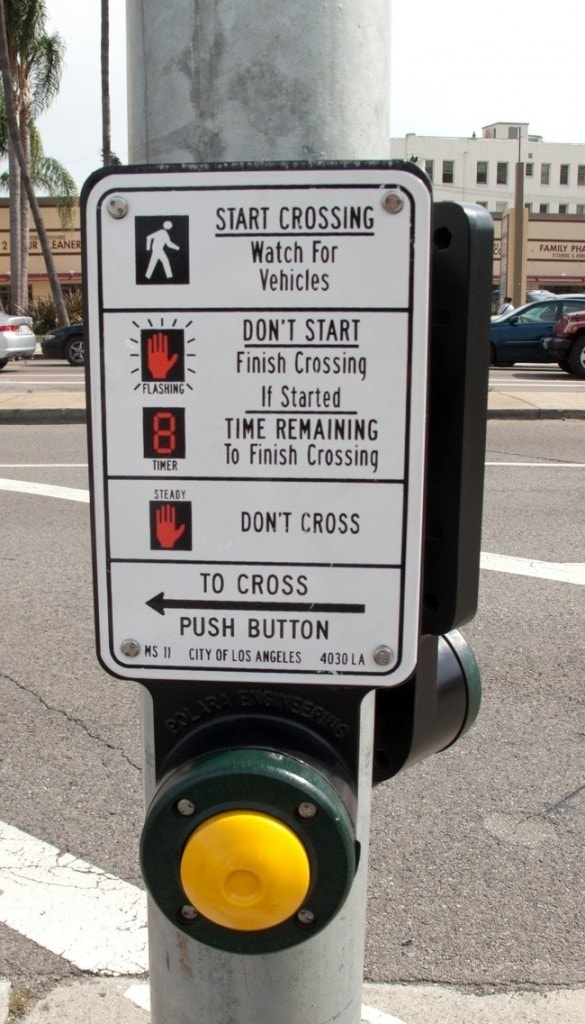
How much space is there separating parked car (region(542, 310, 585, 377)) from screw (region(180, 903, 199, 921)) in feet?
Result: 57.7

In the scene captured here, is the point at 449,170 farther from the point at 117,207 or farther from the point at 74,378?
the point at 117,207

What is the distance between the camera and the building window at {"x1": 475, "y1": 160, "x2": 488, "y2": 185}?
79.8 m

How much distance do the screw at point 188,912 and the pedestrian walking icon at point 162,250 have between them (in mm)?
610

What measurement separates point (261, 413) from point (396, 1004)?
6.52ft

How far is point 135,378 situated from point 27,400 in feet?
42.8

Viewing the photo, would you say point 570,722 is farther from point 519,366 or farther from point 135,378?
point 519,366

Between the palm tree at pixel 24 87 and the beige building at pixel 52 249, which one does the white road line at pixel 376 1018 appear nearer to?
the palm tree at pixel 24 87

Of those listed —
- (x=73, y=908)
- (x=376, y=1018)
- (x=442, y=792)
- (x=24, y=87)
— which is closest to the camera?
(x=376, y=1018)

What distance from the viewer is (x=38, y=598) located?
18.3ft

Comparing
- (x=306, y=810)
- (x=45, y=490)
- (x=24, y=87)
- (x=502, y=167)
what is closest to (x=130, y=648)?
(x=306, y=810)

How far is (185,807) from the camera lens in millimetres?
987

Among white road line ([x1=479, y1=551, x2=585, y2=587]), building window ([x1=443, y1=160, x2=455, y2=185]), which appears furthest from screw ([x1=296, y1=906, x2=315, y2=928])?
building window ([x1=443, y1=160, x2=455, y2=185])

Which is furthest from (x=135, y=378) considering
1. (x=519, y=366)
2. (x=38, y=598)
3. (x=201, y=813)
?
(x=519, y=366)

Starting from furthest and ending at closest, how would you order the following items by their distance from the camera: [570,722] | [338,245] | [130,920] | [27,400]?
1. [27,400]
2. [570,722]
3. [130,920]
4. [338,245]
